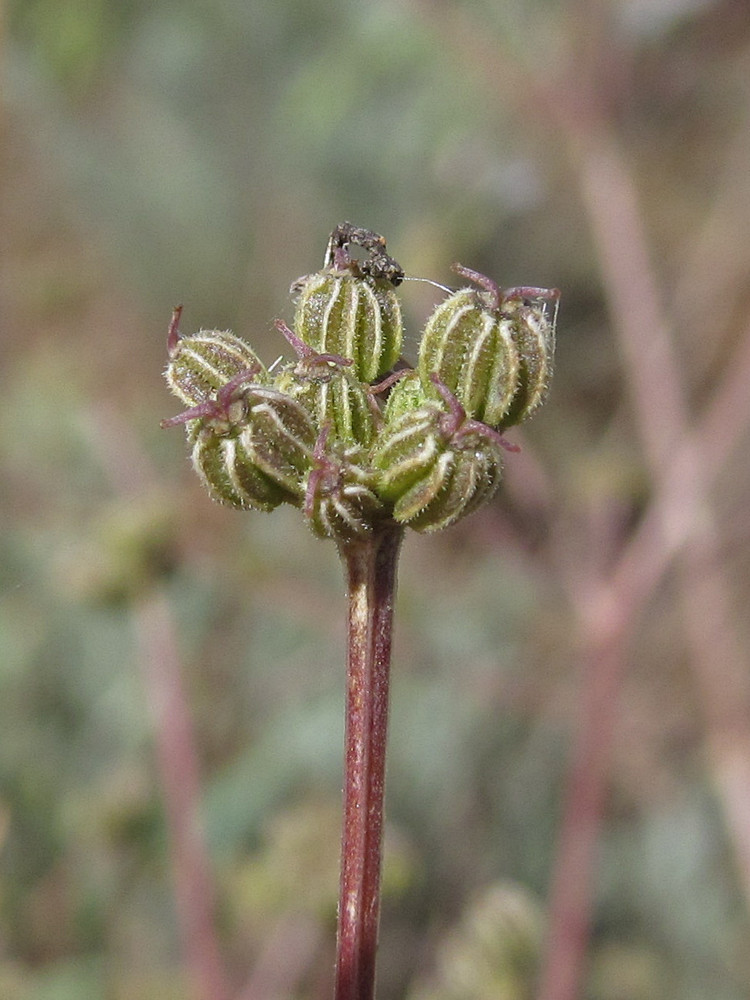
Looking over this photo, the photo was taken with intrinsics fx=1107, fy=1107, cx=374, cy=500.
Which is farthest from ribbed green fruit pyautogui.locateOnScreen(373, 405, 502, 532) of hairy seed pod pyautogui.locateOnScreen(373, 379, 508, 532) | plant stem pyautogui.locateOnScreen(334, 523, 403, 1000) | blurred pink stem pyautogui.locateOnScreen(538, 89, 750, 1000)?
blurred pink stem pyautogui.locateOnScreen(538, 89, 750, 1000)

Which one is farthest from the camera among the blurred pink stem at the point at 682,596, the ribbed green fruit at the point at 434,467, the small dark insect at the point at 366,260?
the blurred pink stem at the point at 682,596

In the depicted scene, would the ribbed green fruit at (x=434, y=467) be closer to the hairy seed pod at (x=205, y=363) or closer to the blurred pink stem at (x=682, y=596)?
the hairy seed pod at (x=205, y=363)

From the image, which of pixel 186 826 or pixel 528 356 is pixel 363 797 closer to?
pixel 528 356

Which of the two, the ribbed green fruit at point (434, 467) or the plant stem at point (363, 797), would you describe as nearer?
the plant stem at point (363, 797)

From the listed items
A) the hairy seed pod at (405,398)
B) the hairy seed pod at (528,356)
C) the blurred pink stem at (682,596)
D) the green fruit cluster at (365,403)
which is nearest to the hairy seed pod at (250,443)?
the green fruit cluster at (365,403)

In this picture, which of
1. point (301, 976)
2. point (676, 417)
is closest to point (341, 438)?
point (301, 976)

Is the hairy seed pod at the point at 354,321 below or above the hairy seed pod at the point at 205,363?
above

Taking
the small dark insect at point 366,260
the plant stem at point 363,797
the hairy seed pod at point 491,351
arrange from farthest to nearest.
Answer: the small dark insect at point 366,260
the hairy seed pod at point 491,351
the plant stem at point 363,797

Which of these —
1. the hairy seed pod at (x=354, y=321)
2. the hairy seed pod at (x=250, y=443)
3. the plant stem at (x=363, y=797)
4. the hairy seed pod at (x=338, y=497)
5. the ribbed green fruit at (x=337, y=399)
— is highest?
the hairy seed pod at (x=354, y=321)

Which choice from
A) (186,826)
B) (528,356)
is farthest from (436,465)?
(186,826)
